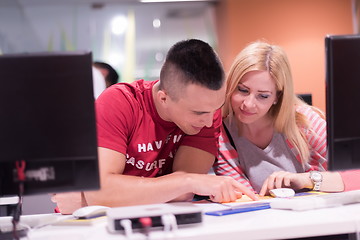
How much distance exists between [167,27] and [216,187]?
4142 millimetres

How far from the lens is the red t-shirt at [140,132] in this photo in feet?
5.08

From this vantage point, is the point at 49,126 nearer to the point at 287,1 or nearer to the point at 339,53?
the point at 339,53

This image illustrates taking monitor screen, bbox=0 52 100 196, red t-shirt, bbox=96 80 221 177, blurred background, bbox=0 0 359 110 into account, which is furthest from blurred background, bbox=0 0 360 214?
monitor screen, bbox=0 52 100 196

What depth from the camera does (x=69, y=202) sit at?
1.49m

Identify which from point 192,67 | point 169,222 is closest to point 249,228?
point 169,222

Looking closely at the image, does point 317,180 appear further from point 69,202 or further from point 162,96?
point 69,202

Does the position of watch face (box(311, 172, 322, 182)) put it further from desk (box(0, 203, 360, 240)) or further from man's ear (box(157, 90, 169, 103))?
man's ear (box(157, 90, 169, 103))

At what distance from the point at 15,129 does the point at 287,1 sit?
4685mm

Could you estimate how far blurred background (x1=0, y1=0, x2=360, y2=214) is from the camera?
5.16m

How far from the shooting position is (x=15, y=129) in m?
1.11

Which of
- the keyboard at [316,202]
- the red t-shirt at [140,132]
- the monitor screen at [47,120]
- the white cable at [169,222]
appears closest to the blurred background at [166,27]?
the red t-shirt at [140,132]

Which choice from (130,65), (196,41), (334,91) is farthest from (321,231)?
(130,65)

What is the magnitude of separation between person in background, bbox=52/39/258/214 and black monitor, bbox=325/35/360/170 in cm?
34

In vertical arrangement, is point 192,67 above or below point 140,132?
above
